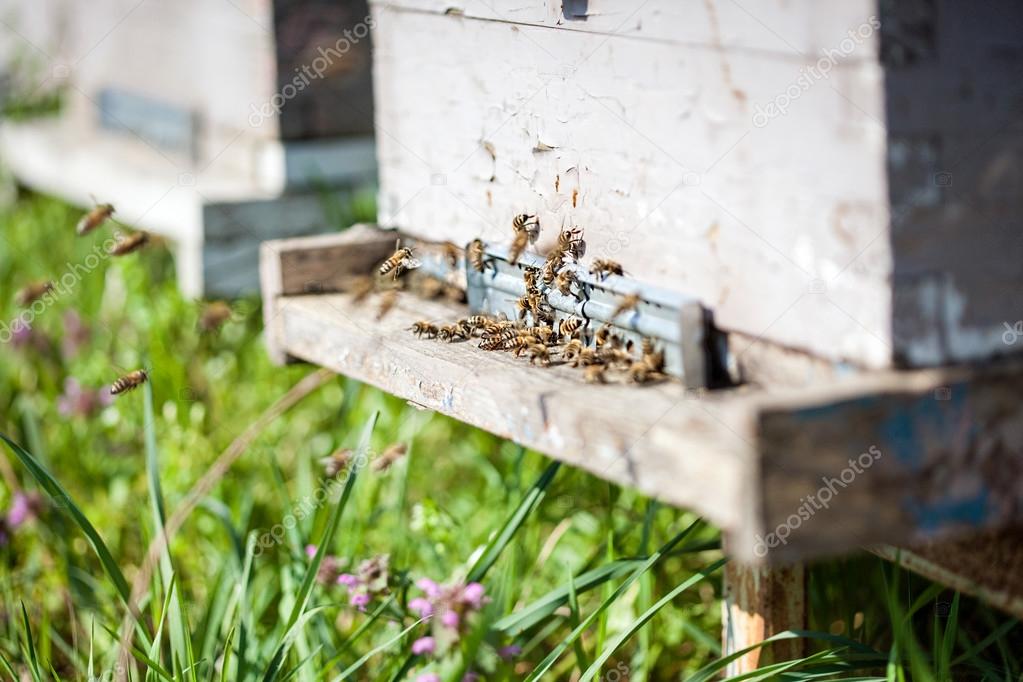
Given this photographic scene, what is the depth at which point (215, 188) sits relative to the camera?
204 inches

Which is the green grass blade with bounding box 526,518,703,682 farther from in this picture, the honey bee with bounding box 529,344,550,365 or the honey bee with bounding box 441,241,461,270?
the honey bee with bounding box 441,241,461,270

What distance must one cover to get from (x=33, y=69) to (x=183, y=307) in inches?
143

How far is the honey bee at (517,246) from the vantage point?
2199 mm

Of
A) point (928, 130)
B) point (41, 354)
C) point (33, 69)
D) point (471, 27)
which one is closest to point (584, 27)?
point (471, 27)

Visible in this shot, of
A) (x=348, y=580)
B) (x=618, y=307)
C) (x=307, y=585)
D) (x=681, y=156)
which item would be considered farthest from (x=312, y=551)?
(x=681, y=156)

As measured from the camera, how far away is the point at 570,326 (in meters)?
2.09

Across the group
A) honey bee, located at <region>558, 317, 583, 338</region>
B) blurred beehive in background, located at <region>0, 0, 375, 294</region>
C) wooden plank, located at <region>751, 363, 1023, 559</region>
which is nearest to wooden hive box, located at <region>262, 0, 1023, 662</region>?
wooden plank, located at <region>751, 363, 1023, 559</region>

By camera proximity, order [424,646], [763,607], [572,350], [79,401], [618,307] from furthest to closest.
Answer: [79,401], [763,607], [424,646], [572,350], [618,307]

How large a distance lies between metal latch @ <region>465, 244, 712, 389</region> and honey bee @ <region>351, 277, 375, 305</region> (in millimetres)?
259

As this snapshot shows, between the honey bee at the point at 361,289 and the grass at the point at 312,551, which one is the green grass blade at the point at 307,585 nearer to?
the grass at the point at 312,551

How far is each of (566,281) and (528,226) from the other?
0.65 feet

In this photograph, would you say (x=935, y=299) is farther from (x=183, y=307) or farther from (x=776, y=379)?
(x=183, y=307)

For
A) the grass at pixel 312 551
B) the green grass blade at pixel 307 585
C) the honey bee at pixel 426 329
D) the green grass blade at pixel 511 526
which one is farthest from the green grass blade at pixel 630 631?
the honey bee at pixel 426 329

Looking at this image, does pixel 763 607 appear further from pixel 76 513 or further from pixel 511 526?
pixel 76 513
